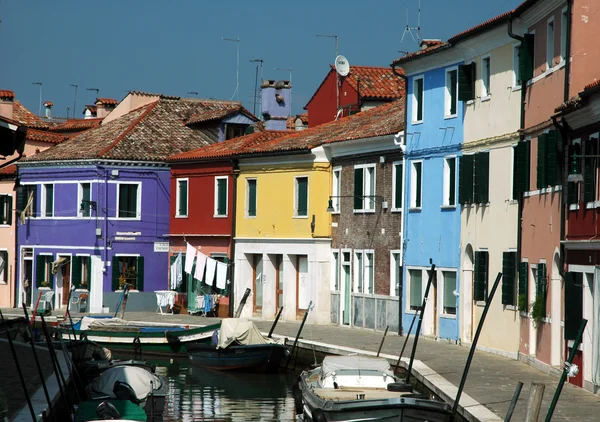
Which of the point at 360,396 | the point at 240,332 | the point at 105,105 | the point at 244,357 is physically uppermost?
the point at 105,105

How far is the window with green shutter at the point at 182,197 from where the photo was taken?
157 ft

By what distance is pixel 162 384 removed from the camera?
83.9 ft

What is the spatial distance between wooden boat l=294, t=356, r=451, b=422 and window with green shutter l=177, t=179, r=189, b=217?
2280 cm

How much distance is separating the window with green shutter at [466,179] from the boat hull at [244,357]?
6.23 metres

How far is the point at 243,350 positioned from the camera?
110 feet

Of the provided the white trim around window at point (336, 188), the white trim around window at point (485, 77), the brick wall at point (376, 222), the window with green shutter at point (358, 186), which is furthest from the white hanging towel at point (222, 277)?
the white trim around window at point (485, 77)

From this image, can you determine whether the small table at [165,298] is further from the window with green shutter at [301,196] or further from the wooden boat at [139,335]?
the window with green shutter at [301,196]

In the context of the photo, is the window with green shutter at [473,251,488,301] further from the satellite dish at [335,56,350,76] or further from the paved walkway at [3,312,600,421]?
the satellite dish at [335,56,350,76]

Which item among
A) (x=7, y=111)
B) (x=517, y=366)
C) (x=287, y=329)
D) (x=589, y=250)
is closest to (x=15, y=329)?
(x=287, y=329)

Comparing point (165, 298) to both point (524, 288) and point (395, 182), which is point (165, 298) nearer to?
point (395, 182)

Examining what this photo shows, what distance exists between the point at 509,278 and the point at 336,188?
12.7 m

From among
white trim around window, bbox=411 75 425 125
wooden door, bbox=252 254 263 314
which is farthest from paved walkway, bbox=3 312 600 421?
white trim around window, bbox=411 75 425 125

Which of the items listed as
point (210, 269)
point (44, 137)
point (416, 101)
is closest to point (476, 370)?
point (416, 101)

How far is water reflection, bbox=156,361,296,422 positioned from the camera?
2661 cm
